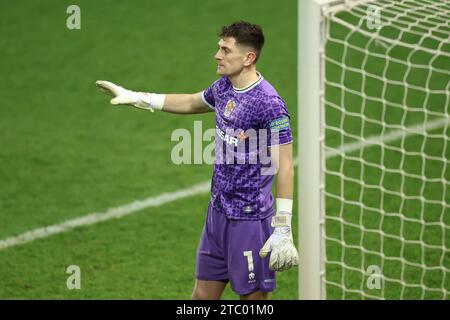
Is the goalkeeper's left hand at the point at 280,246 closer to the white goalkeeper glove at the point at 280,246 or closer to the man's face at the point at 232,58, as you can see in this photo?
the white goalkeeper glove at the point at 280,246

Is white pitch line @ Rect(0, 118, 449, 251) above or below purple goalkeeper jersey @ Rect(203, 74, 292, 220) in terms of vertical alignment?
below

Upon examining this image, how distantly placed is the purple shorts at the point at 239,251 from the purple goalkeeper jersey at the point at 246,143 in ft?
0.18

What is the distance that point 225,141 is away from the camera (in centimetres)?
442

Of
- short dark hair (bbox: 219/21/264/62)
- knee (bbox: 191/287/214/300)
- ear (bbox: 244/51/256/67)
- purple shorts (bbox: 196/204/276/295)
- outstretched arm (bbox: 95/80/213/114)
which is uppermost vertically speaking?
short dark hair (bbox: 219/21/264/62)

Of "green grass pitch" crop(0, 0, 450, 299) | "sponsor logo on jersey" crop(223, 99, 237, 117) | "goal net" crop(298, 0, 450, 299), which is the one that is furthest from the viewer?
"green grass pitch" crop(0, 0, 450, 299)

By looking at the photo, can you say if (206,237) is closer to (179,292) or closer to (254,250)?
(254,250)

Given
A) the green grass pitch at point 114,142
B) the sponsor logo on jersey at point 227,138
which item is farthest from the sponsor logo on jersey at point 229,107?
the green grass pitch at point 114,142

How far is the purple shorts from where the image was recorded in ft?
14.8

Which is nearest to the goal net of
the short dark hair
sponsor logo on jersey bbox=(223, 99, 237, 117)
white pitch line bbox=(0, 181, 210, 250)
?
the short dark hair

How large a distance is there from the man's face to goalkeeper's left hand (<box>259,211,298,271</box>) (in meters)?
0.76

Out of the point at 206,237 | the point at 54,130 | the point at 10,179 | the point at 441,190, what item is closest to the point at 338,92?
the point at 441,190

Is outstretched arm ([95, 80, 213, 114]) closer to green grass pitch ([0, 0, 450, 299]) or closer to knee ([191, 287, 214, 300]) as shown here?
knee ([191, 287, 214, 300])

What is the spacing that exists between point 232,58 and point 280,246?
0.97 m

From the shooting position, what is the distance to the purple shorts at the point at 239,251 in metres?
4.50
